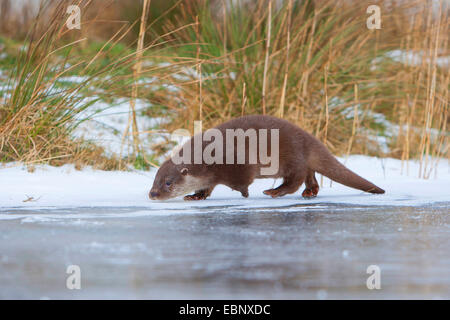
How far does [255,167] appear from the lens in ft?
14.1

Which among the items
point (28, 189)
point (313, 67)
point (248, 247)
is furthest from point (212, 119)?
point (248, 247)

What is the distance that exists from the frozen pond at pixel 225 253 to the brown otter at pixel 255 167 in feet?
2.02

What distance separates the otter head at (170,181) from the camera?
4238 mm

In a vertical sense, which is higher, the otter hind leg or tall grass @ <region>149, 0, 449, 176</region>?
tall grass @ <region>149, 0, 449, 176</region>

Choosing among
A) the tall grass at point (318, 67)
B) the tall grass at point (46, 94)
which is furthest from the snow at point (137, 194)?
the tall grass at point (318, 67)

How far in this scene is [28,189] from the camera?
4211 millimetres

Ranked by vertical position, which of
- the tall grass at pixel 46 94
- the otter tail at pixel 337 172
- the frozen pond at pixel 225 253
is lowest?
the frozen pond at pixel 225 253

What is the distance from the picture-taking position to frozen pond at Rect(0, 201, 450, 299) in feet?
6.43

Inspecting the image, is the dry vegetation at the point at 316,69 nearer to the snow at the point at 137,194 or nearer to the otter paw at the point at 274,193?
the snow at the point at 137,194

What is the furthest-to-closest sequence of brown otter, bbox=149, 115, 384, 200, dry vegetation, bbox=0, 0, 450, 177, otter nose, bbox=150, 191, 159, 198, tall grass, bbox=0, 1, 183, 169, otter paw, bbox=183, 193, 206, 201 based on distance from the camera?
dry vegetation, bbox=0, 0, 450, 177 → tall grass, bbox=0, 1, 183, 169 → otter paw, bbox=183, 193, 206, 201 → brown otter, bbox=149, 115, 384, 200 → otter nose, bbox=150, 191, 159, 198

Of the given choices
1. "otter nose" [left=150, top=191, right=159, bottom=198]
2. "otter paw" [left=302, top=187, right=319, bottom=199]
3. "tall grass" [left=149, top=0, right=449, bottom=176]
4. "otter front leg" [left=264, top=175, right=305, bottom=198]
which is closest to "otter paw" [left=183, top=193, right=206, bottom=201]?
"otter nose" [left=150, top=191, right=159, bottom=198]

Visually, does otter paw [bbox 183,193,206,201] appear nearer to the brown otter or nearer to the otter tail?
the brown otter

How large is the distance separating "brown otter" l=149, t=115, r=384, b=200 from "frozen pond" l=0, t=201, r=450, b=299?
615 mm
